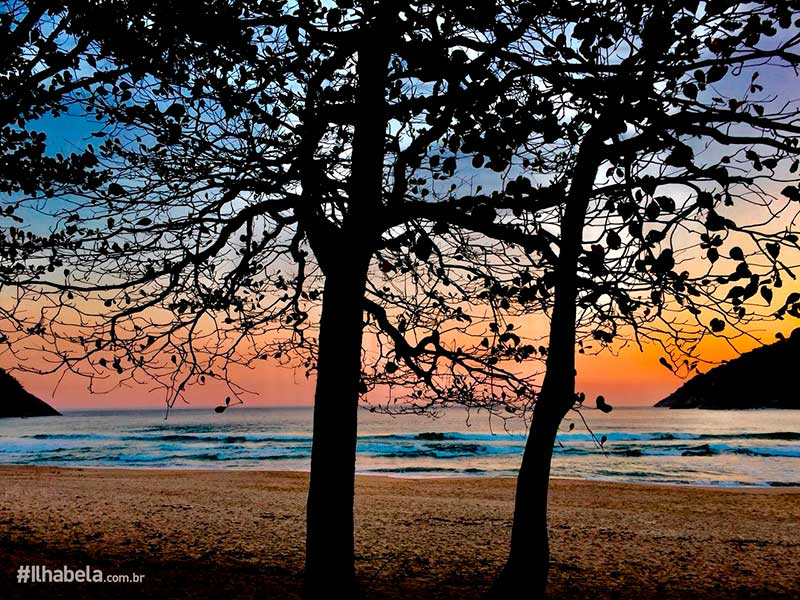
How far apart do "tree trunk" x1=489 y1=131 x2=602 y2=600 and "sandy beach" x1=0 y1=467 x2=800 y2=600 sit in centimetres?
127

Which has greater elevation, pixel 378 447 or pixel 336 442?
pixel 336 442

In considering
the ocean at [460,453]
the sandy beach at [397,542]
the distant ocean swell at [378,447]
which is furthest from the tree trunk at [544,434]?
the distant ocean swell at [378,447]

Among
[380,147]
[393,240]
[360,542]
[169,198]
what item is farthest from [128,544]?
[380,147]

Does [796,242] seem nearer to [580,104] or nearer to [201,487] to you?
[580,104]

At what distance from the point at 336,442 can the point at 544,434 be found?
6.91ft

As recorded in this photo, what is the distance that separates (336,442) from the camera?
6.08 m

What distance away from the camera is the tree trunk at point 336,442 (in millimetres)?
6074

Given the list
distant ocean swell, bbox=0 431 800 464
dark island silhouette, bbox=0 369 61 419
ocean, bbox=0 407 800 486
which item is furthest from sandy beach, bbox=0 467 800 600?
dark island silhouette, bbox=0 369 61 419

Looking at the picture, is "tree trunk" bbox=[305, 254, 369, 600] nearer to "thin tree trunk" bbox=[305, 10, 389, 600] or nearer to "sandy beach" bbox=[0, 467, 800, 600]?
"thin tree trunk" bbox=[305, 10, 389, 600]

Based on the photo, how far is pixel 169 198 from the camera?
23.1 ft

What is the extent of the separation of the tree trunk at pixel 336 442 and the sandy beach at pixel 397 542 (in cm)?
104

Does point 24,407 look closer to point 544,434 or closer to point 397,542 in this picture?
point 397,542

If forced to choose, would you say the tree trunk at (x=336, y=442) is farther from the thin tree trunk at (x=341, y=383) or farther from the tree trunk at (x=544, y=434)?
the tree trunk at (x=544, y=434)

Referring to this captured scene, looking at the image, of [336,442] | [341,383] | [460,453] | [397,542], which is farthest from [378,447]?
[341,383]
